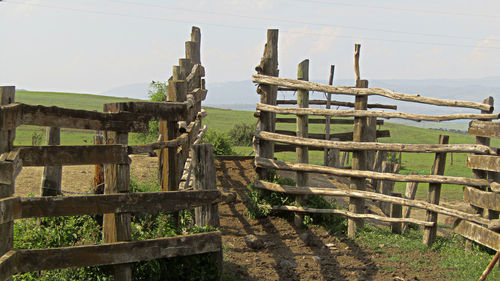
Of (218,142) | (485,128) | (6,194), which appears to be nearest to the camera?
(6,194)

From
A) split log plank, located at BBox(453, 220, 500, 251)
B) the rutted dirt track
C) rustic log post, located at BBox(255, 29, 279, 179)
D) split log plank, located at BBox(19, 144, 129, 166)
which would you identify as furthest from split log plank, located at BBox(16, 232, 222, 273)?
rustic log post, located at BBox(255, 29, 279, 179)

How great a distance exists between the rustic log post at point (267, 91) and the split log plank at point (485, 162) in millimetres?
3640

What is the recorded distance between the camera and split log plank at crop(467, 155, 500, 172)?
24.3 ft

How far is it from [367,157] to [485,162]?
6.72 feet

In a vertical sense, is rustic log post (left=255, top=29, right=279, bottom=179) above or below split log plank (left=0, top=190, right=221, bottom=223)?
above

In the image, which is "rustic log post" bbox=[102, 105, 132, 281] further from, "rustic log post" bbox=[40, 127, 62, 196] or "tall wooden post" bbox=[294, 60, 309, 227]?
"tall wooden post" bbox=[294, 60, 309, 227]

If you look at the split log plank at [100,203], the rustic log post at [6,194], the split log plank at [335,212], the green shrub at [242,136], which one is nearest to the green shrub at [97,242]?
the split log plank at [100,203]

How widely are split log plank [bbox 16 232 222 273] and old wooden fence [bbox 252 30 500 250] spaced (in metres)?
3.64

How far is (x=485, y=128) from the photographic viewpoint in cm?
770

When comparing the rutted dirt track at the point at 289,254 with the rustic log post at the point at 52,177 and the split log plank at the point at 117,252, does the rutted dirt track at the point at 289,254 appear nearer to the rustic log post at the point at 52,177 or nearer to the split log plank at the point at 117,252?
the split log plank at the point at 117,252

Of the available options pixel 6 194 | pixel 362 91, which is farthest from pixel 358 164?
pixel 6 194

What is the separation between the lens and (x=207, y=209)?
5.84 m

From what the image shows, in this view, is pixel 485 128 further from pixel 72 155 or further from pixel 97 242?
pixel 72 155

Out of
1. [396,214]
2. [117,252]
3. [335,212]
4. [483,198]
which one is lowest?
[396,214]
